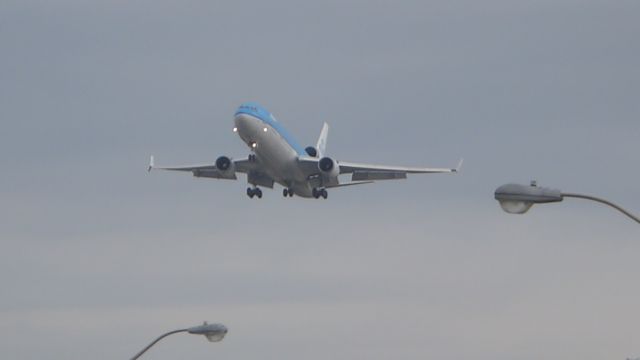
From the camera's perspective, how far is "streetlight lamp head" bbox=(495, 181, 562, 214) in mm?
22344

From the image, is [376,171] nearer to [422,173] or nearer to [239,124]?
→ [422,173]

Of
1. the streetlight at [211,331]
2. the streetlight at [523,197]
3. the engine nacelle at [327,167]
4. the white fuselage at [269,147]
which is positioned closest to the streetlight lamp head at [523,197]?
the streetlight at [523,197]

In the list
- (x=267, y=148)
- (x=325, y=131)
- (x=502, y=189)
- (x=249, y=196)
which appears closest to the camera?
(x=502, y=189)

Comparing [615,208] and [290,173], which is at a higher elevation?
[290,173]

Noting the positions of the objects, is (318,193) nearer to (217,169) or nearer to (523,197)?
(217,169)

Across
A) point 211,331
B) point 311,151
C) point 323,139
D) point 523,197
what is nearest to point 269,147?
point 311,151

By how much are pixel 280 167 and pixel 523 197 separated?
58310 mm

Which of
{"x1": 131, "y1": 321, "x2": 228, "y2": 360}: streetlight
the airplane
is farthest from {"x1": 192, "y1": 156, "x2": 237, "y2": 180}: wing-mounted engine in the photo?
{"x1": 131, "y1": 321, "x2": 228, "y2": 360}: streetlight

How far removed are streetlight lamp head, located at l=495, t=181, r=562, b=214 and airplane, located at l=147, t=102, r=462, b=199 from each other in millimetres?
57207

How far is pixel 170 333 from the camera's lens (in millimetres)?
36156

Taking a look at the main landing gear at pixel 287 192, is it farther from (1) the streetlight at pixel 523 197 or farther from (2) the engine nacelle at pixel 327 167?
(1) the streetlight at pixel 523 197

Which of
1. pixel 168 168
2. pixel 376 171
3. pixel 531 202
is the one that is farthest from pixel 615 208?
pixel 168 168

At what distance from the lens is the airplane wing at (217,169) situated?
275 feet

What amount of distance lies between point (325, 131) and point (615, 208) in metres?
88.3
